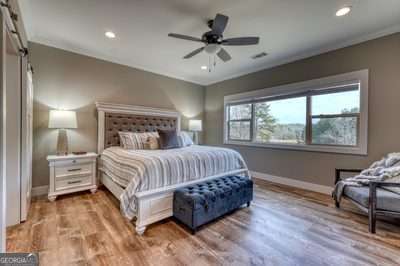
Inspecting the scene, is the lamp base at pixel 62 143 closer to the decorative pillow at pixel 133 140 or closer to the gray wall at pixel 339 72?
the decorative pillow at pixel 133 140

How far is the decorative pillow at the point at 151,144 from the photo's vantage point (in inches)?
138

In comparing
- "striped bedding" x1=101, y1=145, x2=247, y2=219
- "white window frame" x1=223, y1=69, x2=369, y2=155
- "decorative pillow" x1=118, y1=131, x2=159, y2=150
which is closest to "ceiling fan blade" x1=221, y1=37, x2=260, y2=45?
"striped bedding" x1=101, y1=145, x2=247, y2=219

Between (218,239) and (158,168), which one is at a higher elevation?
(158,168)

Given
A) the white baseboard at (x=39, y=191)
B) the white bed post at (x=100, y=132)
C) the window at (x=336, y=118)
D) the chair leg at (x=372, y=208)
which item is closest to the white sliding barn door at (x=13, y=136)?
the white baseboard at (x=39, y=191)

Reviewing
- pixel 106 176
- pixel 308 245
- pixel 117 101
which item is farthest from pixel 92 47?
pixel 308 245

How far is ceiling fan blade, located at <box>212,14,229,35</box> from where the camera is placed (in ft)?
6.93

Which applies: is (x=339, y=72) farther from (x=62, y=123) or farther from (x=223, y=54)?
(x=62, y=123)

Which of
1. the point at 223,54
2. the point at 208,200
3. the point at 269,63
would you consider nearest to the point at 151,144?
the point at 208,200

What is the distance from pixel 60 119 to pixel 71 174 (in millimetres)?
954

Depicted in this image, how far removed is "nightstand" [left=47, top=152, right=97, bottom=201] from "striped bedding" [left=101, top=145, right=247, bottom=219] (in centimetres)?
36

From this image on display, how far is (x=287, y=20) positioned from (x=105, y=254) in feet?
11.8

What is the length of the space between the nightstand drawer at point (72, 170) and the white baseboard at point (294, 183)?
3.67 metres

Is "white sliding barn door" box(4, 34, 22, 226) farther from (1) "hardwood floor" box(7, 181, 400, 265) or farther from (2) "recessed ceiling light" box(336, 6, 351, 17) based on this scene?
(2) "recessed ceiling light" box(336, 6, 351, 17)

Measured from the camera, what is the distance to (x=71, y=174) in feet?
10.2
